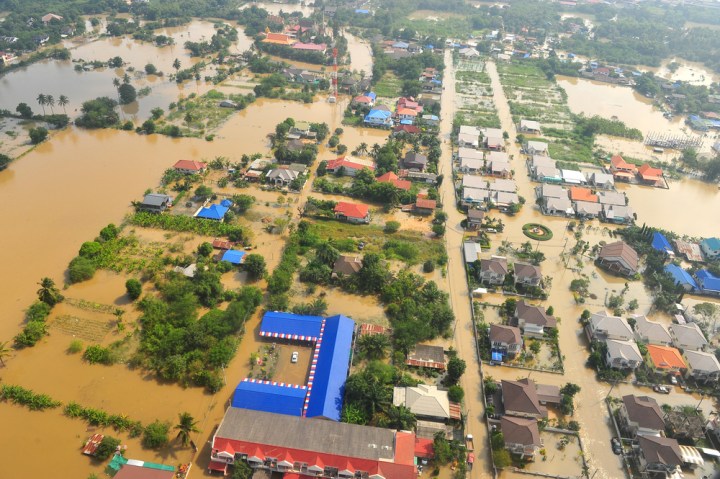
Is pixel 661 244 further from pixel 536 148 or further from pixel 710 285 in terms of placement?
pixel 536 148

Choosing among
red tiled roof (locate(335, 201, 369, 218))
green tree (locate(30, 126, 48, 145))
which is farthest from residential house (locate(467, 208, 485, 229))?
green tree (locate(30, 126, 48, 145))

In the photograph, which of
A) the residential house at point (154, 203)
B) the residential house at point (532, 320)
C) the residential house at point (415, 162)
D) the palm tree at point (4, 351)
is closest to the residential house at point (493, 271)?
the residential house at point (532, 320)

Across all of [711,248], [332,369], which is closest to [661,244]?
[711,248]

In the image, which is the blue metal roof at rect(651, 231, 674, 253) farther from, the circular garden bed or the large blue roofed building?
the large blue roofed building

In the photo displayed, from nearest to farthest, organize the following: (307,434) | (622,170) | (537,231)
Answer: (307,434) → (537,231) → (622,170)

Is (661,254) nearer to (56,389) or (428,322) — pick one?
(428,322)

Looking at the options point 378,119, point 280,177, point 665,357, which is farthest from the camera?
point 378,119
